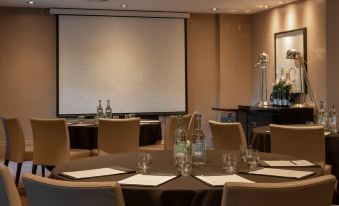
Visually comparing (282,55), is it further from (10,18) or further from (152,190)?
(152,190)

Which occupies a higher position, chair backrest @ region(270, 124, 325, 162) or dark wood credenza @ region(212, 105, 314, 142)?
dark wood credenza @ region(212, 105, 314, 142)

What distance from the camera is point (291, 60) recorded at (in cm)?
757

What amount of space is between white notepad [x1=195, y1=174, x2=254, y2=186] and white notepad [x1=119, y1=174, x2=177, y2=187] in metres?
0.17

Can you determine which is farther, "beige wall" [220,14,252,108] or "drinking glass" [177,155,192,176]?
"beige wall" [220,14,252,108]

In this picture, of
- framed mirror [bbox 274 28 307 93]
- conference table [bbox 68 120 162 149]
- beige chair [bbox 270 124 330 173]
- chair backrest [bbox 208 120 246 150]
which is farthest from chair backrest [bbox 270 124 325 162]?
framed mirror [bbox 274 28 307 93]

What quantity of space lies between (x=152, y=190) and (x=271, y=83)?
21.4 ft

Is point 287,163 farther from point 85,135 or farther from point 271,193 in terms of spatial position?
point 85,135

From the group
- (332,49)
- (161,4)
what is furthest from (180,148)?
(161,4)

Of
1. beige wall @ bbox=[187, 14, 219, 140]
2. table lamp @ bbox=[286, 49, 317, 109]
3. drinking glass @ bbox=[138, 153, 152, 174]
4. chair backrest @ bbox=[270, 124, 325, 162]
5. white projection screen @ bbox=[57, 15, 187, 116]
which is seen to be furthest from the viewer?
beige wall @ bbox=[187, 14, 219, 140]

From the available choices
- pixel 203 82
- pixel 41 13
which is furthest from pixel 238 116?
pixel 41 13

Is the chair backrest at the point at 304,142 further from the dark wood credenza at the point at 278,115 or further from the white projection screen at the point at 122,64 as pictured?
the white projection screen at the point at 122,64

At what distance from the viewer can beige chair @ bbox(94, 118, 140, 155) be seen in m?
4.89

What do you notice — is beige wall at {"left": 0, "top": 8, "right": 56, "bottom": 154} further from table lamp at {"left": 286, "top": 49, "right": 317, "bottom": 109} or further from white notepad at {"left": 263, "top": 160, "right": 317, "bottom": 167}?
white notepad at {"left": 263, "top": 160, "right": 317, "bottom": 167}

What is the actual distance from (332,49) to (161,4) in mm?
2875
